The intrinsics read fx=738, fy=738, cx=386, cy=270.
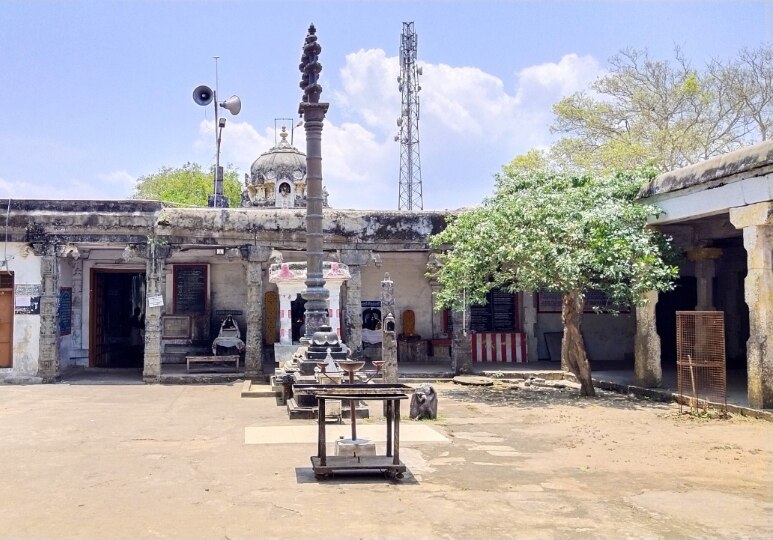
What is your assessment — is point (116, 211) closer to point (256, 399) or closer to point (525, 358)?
point (256, 399)

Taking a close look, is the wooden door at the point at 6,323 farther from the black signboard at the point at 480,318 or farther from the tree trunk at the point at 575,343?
the tree trunk at the point at 575,343

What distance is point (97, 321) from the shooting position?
18.0m

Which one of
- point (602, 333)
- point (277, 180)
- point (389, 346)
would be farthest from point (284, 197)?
point (389, 346)

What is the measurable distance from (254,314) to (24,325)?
4.76 m

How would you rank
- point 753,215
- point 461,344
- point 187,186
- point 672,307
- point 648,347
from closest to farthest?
point 753,215, point 648,347, point 461,344, point 672,307, point 187,186

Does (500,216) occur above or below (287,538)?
above

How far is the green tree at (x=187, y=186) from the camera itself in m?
39.0

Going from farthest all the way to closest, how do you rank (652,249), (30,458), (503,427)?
(652,249) < (503,427) < (30,458)

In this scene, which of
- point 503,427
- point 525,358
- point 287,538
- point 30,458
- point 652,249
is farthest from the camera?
point 525,358

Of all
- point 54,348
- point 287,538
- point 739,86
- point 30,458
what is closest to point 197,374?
point 54,348

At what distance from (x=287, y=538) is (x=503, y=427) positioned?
5.43 meters

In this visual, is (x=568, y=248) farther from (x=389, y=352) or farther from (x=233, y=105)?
(x=233, y=105)

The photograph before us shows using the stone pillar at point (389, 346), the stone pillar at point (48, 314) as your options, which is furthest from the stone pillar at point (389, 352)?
the stone pillar at point (48, 314)

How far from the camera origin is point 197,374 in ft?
51.7
